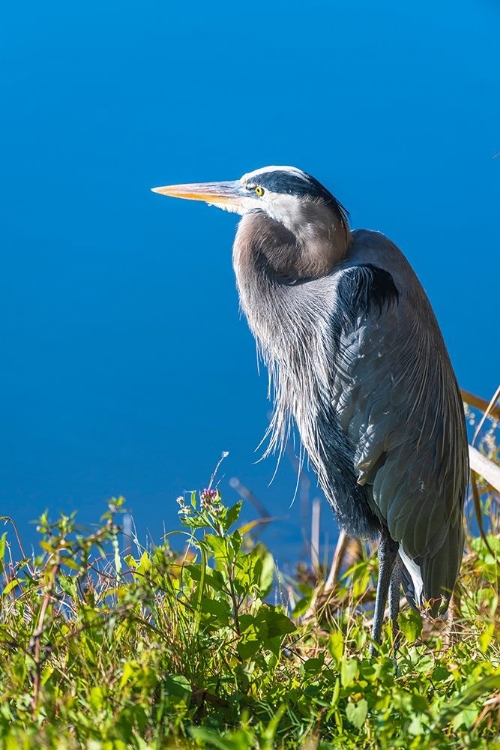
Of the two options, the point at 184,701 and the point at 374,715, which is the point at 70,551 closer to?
the point at 184,701

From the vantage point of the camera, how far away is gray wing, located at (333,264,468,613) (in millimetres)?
2389

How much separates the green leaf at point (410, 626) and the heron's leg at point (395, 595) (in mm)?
485

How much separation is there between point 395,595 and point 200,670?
978 mm

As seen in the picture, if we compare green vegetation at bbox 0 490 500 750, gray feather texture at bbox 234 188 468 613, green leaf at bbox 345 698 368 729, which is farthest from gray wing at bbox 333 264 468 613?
green leaf at bbox 345 698 368 729

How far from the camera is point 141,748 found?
1347 mm

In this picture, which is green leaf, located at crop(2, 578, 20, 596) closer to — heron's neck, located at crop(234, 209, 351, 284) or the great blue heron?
the great blue heron

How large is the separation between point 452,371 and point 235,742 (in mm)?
1663

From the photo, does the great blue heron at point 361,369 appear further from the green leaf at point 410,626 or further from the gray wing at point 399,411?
the green leaf at point 410,626

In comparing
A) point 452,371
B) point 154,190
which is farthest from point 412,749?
point 154,190

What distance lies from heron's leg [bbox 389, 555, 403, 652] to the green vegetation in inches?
13.8

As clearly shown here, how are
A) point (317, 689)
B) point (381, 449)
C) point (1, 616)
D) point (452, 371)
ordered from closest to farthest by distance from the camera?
point (317, 689), point (1, 616), point (381, 449), point (452, 371)

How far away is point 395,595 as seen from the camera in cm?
262

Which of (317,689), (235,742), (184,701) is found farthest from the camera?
(317,689)

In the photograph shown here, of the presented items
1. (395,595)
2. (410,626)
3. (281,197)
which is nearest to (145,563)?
(410,626)
